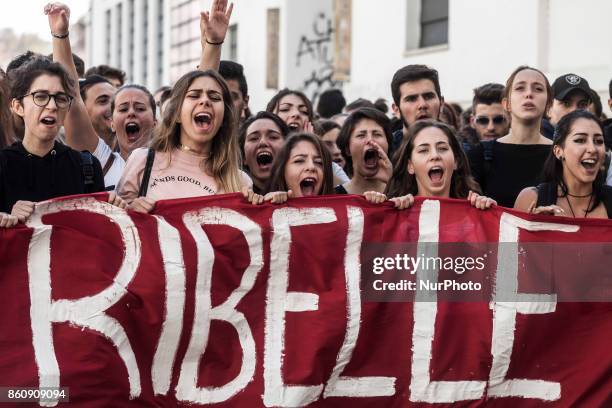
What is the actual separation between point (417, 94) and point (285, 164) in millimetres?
1215

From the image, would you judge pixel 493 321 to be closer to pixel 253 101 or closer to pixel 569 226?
pixel 569 226

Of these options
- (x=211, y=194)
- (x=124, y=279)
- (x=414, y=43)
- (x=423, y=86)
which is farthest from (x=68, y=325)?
(x=414, y=43)

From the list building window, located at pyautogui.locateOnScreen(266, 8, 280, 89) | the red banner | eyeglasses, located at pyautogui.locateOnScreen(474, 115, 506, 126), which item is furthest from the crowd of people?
building window, located at pyautogui.locateOnScreen(266, 8, 280, 89)

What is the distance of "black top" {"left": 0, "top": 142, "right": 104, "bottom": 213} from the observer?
16.3 feet

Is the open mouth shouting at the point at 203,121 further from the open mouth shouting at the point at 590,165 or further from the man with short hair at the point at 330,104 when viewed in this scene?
the man with short hair at the point at 330,104

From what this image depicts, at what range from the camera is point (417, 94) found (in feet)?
22.2

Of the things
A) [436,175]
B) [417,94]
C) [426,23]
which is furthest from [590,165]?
[426,23]

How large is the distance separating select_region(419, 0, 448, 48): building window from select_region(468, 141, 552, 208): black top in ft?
32.9

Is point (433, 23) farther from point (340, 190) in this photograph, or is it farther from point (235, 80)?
point (340, 190)

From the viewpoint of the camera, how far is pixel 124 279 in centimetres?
497

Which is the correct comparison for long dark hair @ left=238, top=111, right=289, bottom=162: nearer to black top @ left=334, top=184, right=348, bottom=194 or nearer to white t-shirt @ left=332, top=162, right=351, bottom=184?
white t-shirt @ left=332, top=162, right=351, bottom=184

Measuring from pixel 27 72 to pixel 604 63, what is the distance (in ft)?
27.2

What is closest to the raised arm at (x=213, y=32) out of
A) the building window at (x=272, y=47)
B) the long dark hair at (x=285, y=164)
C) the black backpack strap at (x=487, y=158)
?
the long dark hair at (x=285, y=164)

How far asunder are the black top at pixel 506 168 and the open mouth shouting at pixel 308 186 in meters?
0.82
